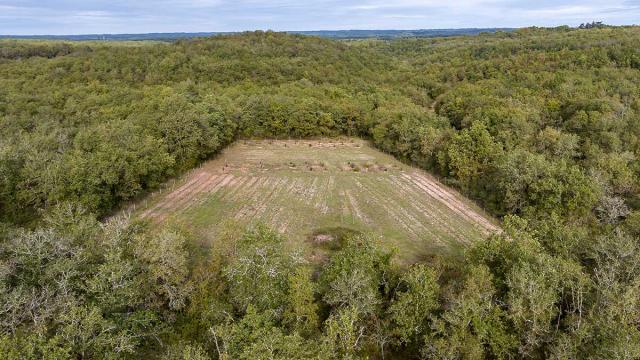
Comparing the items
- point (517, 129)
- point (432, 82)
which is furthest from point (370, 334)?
point (432, 82)

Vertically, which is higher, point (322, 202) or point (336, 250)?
point (322, 202)

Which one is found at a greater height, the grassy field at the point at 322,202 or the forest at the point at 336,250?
the forest at the point at 336,250

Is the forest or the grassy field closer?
the forest

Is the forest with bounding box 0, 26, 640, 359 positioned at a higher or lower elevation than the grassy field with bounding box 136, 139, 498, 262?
higher

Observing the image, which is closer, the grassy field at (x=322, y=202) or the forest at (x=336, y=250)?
the forest at (x=336, y=250)
